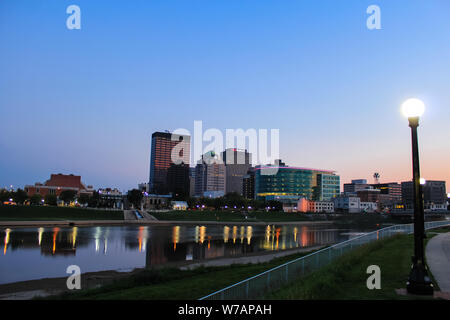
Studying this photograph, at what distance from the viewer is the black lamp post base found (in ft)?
32.2

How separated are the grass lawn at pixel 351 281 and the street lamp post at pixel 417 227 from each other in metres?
0.59

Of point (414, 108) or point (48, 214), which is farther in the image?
point (48, 214)

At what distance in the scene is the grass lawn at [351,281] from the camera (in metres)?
10.5

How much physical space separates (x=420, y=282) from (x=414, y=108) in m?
5.45

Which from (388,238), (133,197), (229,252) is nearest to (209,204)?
(133,197)

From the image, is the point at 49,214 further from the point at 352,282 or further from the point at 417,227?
the point at 417,227

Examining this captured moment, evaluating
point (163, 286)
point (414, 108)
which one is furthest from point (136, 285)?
point (414, 108)

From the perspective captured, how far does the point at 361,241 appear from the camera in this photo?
75.6 ft

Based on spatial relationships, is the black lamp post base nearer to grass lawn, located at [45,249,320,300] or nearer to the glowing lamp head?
the glowing lamp head

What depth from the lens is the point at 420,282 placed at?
9922 mm

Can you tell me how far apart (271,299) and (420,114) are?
7.41 m

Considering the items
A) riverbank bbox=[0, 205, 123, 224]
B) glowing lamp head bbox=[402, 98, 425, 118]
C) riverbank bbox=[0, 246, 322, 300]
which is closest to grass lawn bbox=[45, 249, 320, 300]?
riverbank bbox=[0, 246, 322, 300]

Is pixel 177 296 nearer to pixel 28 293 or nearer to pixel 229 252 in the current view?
pixel 28 293

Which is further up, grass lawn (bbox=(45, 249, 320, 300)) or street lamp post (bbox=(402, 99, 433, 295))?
street lamp post (bbox=(402, 99, 433, 295))
